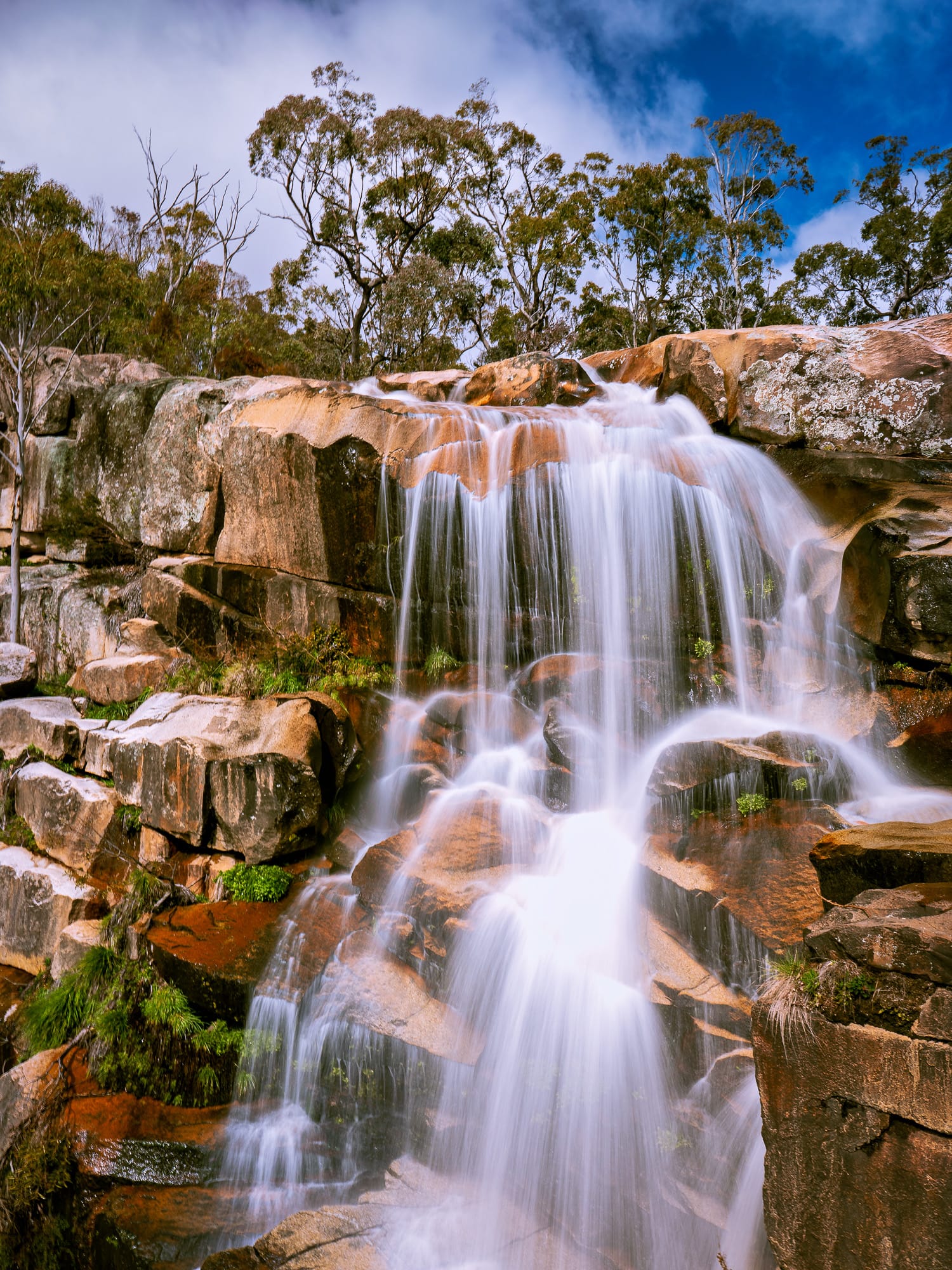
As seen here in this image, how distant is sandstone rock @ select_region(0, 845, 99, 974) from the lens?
888cm

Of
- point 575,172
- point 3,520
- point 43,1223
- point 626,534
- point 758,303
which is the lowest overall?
point 43,1223

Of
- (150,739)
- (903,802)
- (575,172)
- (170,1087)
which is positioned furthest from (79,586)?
(575,172)

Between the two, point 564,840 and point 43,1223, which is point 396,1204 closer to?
point 43,1223

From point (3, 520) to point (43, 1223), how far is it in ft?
48.0

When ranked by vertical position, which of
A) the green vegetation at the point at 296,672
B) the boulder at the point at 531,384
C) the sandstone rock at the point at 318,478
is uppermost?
the boulder at the point at 531,384

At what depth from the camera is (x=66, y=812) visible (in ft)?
31.6

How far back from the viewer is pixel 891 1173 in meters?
3.50

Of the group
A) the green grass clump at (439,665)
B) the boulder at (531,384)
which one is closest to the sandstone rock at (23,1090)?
the green grass clump at (439,665)

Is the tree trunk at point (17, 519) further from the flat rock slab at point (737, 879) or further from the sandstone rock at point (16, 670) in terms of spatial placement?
the flat rock slab at point (737, 879)

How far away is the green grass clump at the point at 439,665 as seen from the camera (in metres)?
9.98

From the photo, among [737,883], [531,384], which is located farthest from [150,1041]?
[531,384]

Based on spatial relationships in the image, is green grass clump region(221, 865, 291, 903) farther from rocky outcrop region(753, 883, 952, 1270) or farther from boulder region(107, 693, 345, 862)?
rocky outcrop region(753, 883, 952, 1270)

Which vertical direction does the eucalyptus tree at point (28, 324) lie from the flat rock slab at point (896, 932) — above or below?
above

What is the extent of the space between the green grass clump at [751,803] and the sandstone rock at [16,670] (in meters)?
11.6
